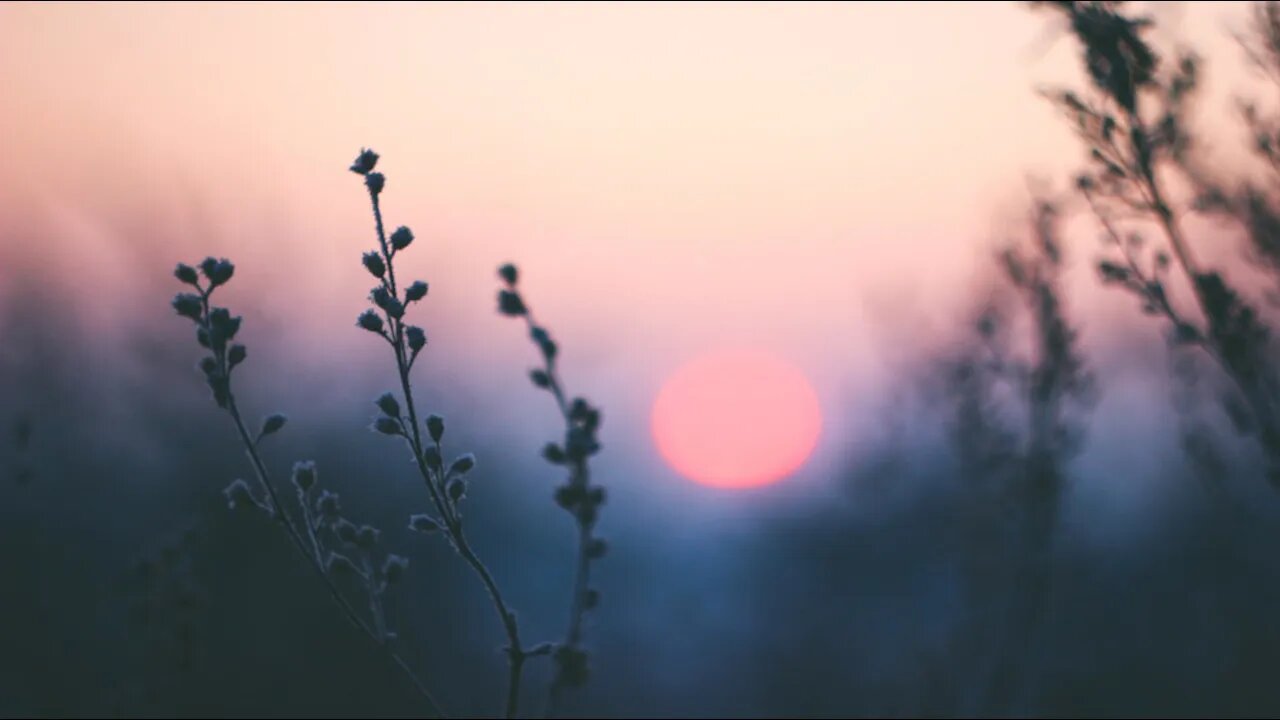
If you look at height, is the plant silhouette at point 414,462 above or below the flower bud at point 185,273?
below

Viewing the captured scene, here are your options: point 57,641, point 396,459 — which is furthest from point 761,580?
point 57,641

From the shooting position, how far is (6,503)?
406cm

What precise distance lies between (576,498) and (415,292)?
2.02 ft

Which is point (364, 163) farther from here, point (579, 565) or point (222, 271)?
point (579, 565)

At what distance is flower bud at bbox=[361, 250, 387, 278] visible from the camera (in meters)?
2.06

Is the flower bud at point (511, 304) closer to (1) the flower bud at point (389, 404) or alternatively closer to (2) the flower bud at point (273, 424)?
(1) the flower bud at point (389, 404)

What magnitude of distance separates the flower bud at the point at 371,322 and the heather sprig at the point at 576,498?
1.22 feet

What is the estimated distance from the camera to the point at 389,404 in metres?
2.05

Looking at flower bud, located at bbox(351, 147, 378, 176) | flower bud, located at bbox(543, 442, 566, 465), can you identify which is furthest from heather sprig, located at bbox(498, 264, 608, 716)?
flower bud, located at bbox(351, 147, 378, 176)

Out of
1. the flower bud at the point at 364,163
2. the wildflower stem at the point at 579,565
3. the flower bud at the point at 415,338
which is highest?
the flower bud at the point at 364,163

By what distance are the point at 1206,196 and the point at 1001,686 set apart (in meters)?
1.99

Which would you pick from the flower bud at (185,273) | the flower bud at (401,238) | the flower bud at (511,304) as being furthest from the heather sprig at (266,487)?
the flower bud at (511,304)

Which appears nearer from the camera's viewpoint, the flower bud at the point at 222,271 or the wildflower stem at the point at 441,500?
the wildflower stem at the point at 441,500

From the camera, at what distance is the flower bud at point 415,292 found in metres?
2.05
